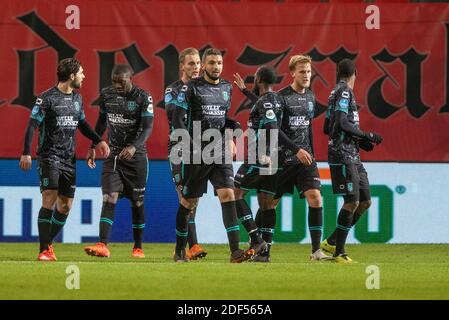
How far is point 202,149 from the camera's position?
993 cm

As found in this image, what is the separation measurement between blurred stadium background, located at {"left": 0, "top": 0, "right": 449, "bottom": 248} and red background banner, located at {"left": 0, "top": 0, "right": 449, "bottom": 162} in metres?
0.01

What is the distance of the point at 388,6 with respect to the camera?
13820 mm

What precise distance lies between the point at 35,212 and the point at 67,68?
3.15 metres

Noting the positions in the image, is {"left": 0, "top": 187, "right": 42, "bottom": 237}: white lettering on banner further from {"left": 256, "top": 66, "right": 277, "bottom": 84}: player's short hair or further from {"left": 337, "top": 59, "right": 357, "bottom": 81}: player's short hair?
{"left": 337, "top": 59, "right": 357, "bottom": 81}: player's short hair

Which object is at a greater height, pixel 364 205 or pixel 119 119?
pixel 119 119

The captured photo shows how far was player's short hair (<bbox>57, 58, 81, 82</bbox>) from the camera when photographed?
10883 mm

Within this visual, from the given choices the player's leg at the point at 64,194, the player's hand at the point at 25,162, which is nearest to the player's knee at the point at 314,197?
the player's leg at the point at 64,194

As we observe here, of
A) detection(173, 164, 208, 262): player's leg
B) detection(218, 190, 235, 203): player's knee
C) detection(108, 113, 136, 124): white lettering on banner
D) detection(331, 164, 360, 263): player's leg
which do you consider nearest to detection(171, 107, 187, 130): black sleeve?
detection(173, 164, 208, 262): player's leg

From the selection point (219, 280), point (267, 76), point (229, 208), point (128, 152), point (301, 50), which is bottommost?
point (219, 280)

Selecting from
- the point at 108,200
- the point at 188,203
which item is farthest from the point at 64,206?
the point at 188,203

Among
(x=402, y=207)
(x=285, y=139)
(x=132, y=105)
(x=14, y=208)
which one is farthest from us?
(x=402, y=207)

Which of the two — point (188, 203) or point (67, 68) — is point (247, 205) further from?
point (67, 68)
